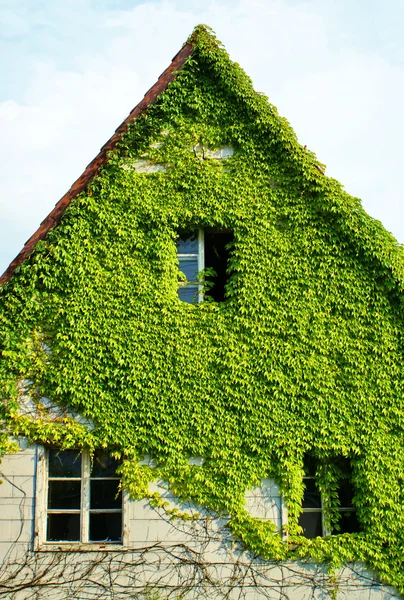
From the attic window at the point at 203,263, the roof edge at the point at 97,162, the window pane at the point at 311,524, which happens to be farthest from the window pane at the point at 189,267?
the window pane at the point at 311,524

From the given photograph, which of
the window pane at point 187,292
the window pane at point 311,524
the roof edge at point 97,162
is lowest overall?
the window pane at point 311,524

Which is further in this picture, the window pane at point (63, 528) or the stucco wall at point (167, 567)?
the window pane at point (63, 528)

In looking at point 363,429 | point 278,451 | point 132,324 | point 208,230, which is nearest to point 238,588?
point 278,451

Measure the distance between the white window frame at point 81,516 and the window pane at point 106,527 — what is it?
8 centimetres

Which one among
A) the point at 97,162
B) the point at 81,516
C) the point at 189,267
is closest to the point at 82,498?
the point at 81,516

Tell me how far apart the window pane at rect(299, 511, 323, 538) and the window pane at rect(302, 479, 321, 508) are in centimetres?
13

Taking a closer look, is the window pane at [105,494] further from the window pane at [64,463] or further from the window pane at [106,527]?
the window pane at [64,463]

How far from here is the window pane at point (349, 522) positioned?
28.3 ft

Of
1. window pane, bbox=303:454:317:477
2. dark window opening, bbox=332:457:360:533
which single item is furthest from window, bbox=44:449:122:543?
dark window opening, bbox=332:457:360:533

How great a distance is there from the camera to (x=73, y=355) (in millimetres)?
8789

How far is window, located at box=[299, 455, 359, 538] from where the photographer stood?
8.62 metres

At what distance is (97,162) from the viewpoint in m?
9.72

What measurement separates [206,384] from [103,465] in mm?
1988

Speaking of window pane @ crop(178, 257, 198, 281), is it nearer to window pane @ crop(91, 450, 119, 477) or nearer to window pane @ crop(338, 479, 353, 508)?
window pane @ crop(91, 450, 119, 477)
